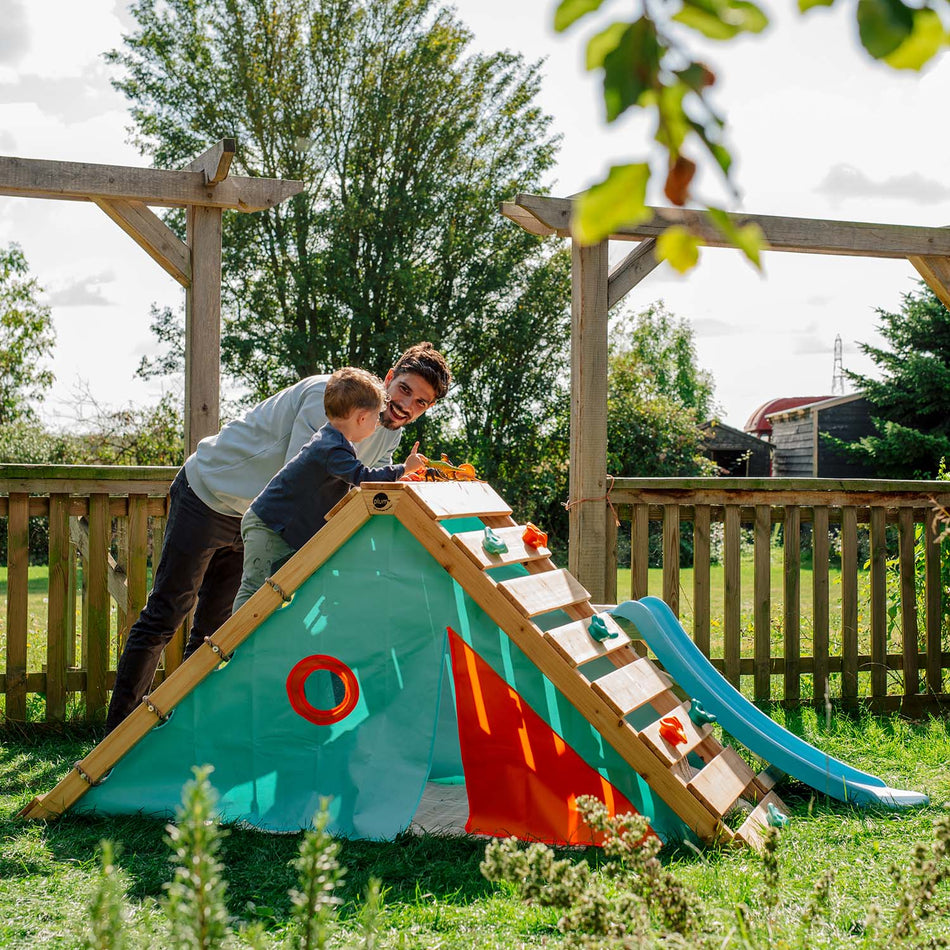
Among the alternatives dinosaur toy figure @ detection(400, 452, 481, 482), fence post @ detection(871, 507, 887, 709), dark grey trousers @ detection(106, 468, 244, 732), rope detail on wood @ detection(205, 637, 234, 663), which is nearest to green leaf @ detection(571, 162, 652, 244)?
rope detail on wood @ detection(205, 637, 234, 663)

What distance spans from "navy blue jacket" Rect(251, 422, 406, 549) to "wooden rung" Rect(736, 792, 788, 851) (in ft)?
4.78

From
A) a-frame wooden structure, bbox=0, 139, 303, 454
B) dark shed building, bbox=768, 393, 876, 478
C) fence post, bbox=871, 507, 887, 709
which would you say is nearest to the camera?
a-frame wooden structure, bbox=0, 139, 303, 454

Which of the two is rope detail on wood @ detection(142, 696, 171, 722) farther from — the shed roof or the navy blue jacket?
the shed roof

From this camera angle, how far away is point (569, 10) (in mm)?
610

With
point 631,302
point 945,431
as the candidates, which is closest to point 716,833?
point 945,431

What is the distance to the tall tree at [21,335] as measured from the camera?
70.5 ft

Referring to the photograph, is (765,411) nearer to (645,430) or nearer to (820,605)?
(645,430)

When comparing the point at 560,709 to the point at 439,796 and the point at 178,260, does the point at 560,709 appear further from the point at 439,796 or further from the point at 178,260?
the point at 178,260

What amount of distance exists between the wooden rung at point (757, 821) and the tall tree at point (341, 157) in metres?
12.7

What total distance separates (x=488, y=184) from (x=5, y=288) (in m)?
12.1

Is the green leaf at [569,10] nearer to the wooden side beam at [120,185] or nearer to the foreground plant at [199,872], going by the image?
the foreground plant at [199,872]

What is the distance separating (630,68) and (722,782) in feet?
8.34

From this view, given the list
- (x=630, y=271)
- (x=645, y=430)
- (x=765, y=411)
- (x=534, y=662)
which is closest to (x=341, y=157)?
(x=645, y=430)

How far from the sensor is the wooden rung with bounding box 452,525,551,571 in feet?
8.93
